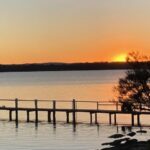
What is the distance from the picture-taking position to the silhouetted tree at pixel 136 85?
3328cm

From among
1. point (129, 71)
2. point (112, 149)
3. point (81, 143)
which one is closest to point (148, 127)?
point (81, 143)

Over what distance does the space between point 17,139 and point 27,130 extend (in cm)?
594

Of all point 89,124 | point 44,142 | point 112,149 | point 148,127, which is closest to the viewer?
point 112,149

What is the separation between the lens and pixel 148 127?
4650cm

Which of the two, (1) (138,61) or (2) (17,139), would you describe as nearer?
(1) (138,61)

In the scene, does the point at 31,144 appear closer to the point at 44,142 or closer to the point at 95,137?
the point at 44,142

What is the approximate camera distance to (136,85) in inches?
1325

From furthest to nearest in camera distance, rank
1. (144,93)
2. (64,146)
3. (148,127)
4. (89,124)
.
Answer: (89,124) → (148,127) → (64,146) → (144,93)

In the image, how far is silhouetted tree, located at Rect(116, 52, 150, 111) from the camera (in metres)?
33.3

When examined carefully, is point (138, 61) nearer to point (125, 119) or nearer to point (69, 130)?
point (69, 130)

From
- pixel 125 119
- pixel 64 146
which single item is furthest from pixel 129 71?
pixel 125 119

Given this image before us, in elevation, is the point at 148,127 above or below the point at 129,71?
below

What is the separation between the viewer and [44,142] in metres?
40.2

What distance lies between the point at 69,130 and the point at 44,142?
290 inches
